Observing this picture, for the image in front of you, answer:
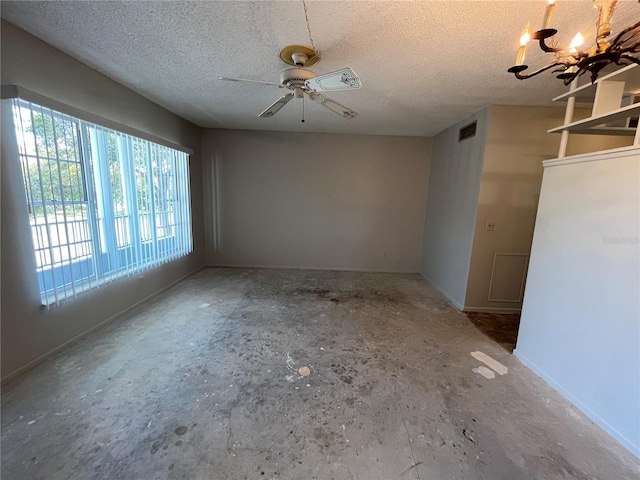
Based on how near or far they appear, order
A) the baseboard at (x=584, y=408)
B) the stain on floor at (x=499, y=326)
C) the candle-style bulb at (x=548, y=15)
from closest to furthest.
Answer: the candle-style bulb at (x=548, y=15) < the baseboard at (x=584, y=408) < the stain on floor at (x=499, y=326)

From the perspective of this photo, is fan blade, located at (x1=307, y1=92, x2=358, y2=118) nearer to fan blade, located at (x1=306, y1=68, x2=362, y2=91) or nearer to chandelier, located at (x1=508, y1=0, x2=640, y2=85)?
fan blade, located at (x1=306, y1=68, x2=362, y2=91)

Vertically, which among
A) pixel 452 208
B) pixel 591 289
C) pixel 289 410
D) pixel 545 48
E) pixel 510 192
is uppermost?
pixel 545 48

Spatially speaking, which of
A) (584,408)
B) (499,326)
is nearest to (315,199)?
(499,326)

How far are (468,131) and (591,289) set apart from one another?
2.55 metres

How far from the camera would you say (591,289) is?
186 centimetres

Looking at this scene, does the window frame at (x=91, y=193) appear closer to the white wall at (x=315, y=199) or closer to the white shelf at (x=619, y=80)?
the white wall at (x=315, y=199)

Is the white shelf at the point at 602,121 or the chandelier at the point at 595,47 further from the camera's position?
the white shelf at the point at 602,121

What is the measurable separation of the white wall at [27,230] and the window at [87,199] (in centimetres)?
7

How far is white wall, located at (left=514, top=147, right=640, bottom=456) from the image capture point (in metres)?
1.62

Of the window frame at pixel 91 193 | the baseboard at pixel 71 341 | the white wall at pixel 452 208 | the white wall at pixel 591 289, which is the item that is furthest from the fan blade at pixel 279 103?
the baseboard at pixel 71 341

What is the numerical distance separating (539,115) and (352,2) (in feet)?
9.43

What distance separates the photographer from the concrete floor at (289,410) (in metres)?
1.45

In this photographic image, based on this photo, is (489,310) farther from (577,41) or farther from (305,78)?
(305,78)

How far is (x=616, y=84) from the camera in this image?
6.10ft
